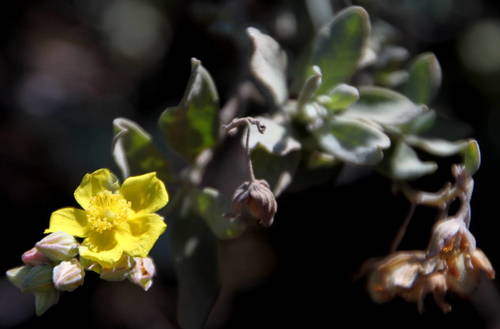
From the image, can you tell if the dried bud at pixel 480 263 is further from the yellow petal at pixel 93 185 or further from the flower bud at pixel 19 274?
the flower bud at pixel 19 274

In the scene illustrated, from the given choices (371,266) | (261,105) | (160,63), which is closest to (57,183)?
(160,63)

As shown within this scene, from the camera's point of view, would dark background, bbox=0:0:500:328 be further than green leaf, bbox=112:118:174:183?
Yes

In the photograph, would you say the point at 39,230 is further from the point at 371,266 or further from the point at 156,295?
the point at 371,266

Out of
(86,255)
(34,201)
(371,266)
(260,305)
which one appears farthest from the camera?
(34,201)

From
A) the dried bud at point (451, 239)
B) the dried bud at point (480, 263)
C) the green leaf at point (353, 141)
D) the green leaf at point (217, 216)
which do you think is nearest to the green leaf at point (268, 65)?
the green leaf at point (353, 141)

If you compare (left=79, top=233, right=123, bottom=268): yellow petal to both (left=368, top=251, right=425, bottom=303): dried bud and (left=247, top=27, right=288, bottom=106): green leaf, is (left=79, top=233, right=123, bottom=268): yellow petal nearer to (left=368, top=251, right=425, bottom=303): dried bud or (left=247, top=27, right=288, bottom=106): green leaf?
(left=247, top=27, right=288, bottom=106): green leaf

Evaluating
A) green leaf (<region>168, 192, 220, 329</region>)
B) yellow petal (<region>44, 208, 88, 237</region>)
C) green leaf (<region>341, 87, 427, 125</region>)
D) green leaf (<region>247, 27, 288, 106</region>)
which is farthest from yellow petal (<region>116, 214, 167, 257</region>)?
green leaf (<region>341, 87, 427, 125</region>)
